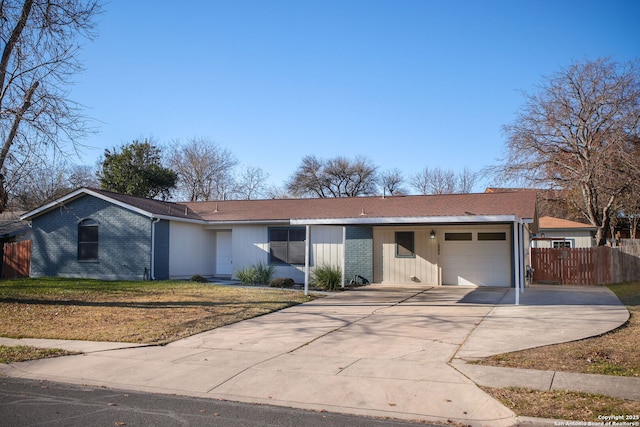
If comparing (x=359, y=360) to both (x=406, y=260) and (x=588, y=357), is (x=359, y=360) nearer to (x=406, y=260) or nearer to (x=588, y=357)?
(x=588, y=357)

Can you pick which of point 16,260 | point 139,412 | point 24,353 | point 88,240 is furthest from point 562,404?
point 16,260

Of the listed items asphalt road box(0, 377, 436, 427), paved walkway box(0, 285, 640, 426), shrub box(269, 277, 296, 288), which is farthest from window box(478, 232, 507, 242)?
A: asphalt road box(0, 377, 436, 427)

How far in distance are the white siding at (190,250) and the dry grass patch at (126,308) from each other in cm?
262

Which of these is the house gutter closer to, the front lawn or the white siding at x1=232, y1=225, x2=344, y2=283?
the white siding at x1=232, y1=225, x2=344, y2=283

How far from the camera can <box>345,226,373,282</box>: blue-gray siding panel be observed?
21.2 m

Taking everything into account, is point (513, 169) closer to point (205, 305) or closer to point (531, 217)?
point (531, 217)

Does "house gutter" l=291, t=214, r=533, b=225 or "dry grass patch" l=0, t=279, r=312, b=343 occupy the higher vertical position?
"house gutter" l=291, t=214, r=533, b=225

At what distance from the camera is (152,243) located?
20.8 metres

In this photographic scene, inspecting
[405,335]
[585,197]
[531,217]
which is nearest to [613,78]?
[585,197]

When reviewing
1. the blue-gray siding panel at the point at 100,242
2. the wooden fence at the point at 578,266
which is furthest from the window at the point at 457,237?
the blue-gray siding panel at the point at 100,242

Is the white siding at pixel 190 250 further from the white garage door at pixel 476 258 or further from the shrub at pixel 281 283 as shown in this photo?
the white garage door at pixel 476 258

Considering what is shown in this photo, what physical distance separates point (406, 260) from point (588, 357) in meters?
12.9

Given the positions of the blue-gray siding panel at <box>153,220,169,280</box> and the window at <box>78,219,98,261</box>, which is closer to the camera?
the blue-gray siding panel at <box>153,220,169,280</box>

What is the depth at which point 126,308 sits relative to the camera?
45.3 feet
